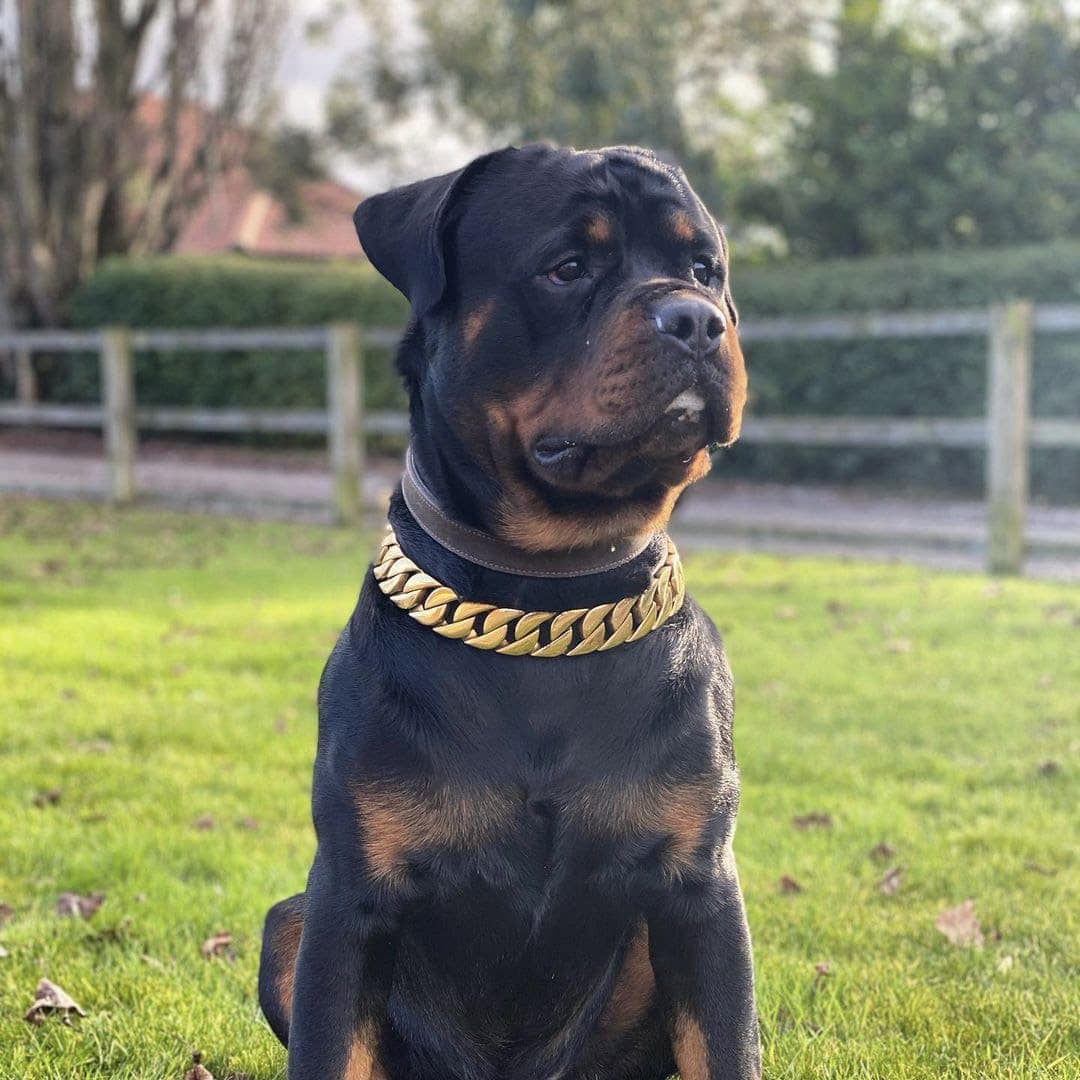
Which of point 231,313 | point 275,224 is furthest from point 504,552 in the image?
point 275,224

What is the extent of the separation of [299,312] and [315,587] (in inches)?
367

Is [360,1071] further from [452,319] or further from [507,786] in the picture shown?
[452,319]

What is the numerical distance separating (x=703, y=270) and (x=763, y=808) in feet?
7.48

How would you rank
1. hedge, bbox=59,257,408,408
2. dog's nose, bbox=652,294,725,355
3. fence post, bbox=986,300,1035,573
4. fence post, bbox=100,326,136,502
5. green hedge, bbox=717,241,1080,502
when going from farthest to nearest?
hedge, bbox=59,257,408,408, fence post, bbox=100,326,136,502, green hedge, bbox=717,241,1080,502, fence post, bbox=986,300,1035,573, dog's nose, bbox=652,294,725,355

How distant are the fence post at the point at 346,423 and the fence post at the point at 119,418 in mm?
2481

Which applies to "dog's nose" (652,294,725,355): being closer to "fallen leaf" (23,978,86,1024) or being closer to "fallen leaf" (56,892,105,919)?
"fallen leaf" (23,978,86,1024)

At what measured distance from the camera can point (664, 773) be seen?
2094 millimetres

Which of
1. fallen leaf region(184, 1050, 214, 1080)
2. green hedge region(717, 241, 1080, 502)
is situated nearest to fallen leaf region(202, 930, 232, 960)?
fallen leaf region(184, 1050, 214, 1080)

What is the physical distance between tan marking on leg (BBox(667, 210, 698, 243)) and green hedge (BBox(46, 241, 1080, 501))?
418 inches

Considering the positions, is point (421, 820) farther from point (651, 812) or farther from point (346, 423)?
point (346, 423)

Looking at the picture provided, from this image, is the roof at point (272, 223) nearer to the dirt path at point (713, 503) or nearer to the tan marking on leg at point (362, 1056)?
the dirt path at point (713, 503)

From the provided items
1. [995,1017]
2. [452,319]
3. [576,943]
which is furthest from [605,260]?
[995,1017]

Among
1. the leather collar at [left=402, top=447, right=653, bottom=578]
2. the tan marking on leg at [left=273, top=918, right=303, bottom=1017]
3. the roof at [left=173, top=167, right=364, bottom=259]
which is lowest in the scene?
the roof at [left=173, top=167, right=364, bottom=259]

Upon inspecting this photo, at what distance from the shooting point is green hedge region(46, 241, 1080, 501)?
40.9 feet
